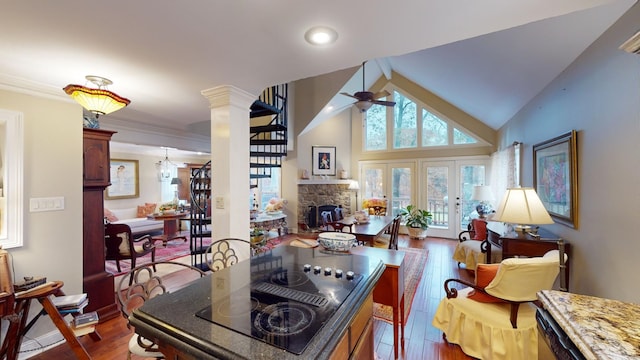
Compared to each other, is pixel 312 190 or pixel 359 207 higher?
pixel 312 190

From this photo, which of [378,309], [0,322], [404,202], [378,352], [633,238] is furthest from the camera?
[404,202]

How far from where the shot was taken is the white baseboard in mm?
2022

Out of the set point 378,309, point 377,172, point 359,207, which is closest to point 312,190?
point 359,207

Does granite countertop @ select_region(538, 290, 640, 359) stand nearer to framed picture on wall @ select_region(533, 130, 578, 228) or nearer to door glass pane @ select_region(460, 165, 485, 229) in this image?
framed picture on wall @ select_region(533, 130, 578, 228)

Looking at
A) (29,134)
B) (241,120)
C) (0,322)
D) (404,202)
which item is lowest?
(0,322)

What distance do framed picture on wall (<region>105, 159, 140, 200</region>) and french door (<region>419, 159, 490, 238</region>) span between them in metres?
8.20

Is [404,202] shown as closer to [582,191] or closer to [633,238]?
[582,191]

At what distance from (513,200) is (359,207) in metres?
4.87

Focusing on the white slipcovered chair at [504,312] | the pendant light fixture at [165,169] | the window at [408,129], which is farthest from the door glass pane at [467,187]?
the pendant light fixture at [165,169]

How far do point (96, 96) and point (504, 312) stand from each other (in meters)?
3.57

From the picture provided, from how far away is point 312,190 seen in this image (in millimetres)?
6906

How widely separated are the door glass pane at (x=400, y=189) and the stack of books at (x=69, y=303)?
6004 mm

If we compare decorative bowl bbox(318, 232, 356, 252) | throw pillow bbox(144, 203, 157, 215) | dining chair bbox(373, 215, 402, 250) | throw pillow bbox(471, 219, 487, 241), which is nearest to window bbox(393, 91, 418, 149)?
throw pillow bbox(471, 219, 487, 241)

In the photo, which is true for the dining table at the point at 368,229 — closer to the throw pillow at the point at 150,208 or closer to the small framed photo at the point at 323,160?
the small framed photo at the point at 323,160
